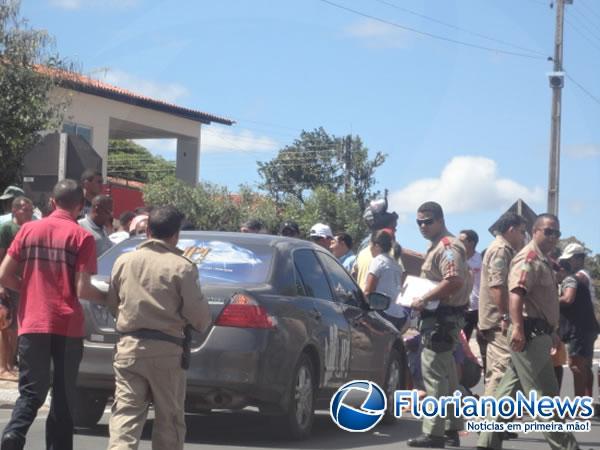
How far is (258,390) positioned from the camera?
898 centimetres

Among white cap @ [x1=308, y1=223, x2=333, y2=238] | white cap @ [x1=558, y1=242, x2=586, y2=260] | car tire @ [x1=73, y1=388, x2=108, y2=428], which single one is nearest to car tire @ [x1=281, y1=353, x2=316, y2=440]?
car tire @ [x1=73, y1=388, x2=108, y2=428]

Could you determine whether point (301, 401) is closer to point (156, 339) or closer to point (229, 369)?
point (229, 369)

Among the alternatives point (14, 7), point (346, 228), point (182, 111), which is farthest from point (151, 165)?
point (14, 7)

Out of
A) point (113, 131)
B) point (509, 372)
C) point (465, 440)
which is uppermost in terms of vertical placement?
point (113, 131)

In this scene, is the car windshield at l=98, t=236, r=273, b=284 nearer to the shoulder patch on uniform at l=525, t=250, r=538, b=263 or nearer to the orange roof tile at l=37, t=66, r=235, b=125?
the shoulder patch on uniform at l=525, t=250, r=538, b=263

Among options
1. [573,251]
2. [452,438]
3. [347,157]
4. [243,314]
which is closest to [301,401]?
[243,314]

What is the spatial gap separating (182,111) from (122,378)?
40.8 m

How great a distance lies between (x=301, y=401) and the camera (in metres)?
9.54

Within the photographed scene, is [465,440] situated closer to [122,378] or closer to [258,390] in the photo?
[258,390]

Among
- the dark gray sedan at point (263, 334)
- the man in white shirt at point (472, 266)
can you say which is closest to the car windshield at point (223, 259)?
the dark gray sedan at point (263, 334)

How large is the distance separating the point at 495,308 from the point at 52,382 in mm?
3812

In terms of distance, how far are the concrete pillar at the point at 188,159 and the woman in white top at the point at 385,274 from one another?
35.9 meters

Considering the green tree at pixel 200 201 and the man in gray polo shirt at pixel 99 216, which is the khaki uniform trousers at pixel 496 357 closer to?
the man in gray polo shirt at pixel 99 216

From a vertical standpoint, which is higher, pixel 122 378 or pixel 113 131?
pixel 113 131
